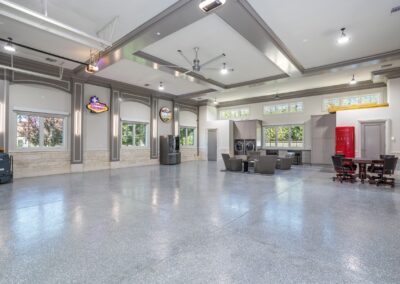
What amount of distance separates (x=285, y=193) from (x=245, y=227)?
2397mm

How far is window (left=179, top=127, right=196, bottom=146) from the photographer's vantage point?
13.2m

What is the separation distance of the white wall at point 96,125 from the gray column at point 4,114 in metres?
2.41

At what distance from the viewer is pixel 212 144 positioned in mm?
13758

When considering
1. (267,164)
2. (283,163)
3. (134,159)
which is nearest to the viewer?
(267,164)

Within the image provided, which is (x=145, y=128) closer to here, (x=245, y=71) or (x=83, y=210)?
(x=245, y=71)

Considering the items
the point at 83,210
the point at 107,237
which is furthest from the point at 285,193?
the point at 83,210

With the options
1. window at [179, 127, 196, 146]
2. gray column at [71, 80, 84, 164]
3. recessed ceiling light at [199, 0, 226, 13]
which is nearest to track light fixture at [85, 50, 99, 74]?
gray column at [71, 80, 84, 164]

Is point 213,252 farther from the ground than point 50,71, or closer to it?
closer to it

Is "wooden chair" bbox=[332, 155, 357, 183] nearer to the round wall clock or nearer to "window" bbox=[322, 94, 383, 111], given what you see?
"window" bbox=[322, 94, 383, 111]

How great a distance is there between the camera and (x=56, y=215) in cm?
348

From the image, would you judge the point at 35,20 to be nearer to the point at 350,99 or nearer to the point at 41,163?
the point at 41,163

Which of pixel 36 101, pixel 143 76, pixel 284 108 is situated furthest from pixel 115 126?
pixel 284 108

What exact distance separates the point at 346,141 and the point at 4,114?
1270 cm

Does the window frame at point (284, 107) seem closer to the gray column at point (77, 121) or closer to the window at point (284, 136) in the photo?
the window at point (284, 136)
